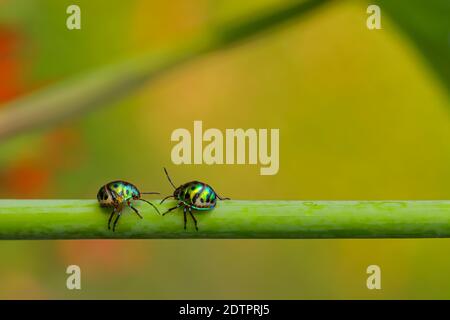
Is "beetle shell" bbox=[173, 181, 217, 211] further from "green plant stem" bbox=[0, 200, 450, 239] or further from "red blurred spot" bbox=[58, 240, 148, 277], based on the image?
"red blurred spot" bbox=[58, 240, 148, 277]

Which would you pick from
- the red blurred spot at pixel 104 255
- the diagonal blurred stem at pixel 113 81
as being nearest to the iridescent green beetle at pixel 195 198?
the diagonal blurred stem at pixel 113 81

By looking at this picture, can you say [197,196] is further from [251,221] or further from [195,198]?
[251,221]

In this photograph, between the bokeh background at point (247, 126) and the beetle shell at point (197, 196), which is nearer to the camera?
the beetle shell at point (197, 196)

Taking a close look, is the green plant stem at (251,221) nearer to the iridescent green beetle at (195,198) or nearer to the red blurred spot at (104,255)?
→ the iridescent green beetle at (195,198)

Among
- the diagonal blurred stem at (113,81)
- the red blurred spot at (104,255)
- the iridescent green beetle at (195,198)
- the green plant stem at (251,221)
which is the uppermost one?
the diagonal blurred stem at (113,81)

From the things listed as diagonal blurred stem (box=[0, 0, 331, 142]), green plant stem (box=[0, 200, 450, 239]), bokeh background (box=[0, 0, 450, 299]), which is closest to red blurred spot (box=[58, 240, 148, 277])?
bokeh background (box=[0, 0, 450, 299])

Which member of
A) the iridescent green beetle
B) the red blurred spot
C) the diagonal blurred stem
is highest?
the diagonal blurred stem

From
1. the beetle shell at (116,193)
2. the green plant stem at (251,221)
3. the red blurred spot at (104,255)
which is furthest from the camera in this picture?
the red blurred spot at (104,255)

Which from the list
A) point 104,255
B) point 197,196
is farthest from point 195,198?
point 104,255
